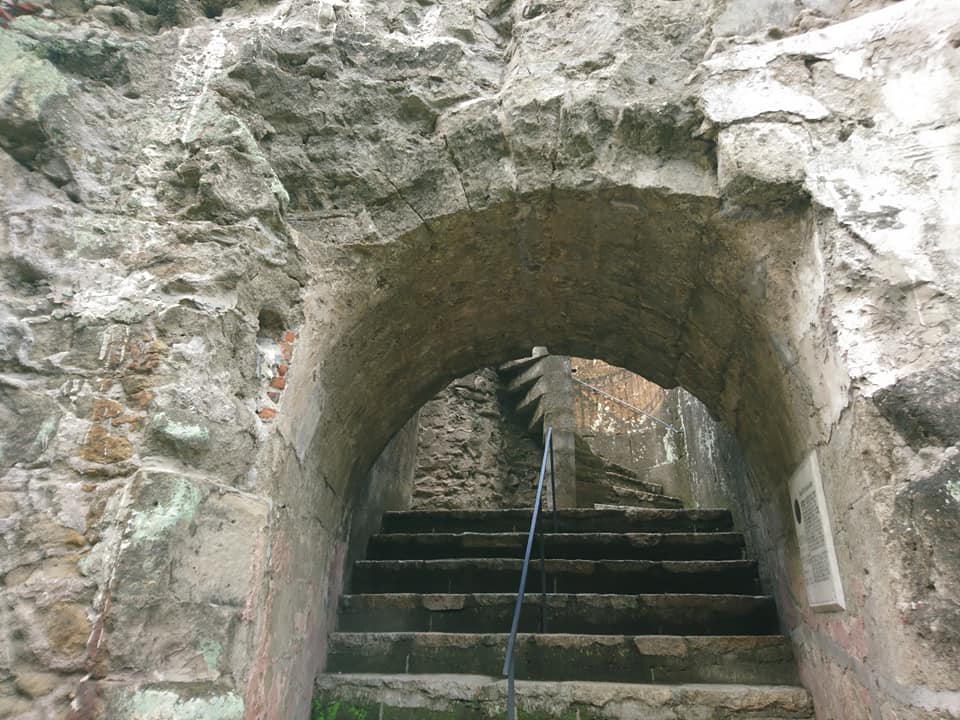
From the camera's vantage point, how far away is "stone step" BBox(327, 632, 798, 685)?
2.72m

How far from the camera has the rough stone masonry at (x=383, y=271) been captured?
1.47 meters

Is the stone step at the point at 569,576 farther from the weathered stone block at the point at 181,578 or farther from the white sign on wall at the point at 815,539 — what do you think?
the weathered stone block at the point at 181,578

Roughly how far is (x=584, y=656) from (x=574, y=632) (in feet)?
1.17

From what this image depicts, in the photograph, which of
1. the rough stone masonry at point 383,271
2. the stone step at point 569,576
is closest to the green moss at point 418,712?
the rough stone masonry at point 383,271

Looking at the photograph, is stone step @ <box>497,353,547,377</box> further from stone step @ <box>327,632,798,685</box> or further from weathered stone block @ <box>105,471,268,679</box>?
weathered stone block @ <box>105,471,268,679</box>

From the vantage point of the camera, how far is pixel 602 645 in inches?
110

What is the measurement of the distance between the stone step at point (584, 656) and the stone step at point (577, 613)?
23cm

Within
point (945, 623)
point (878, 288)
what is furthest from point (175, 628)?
point (878, 288)

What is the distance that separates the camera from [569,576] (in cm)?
350

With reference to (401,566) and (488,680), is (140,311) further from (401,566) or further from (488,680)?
(401,566)

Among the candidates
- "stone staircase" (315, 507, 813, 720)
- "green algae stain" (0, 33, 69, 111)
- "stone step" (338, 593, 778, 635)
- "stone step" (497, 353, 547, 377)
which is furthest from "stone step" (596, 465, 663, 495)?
"green algae stain" (0, 33, 69, 111)

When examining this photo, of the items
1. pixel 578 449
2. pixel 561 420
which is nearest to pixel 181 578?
pixel 561 420

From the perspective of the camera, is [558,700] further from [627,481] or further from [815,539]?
[627,481]

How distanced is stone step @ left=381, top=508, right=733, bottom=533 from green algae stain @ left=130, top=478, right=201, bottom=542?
2.86m
